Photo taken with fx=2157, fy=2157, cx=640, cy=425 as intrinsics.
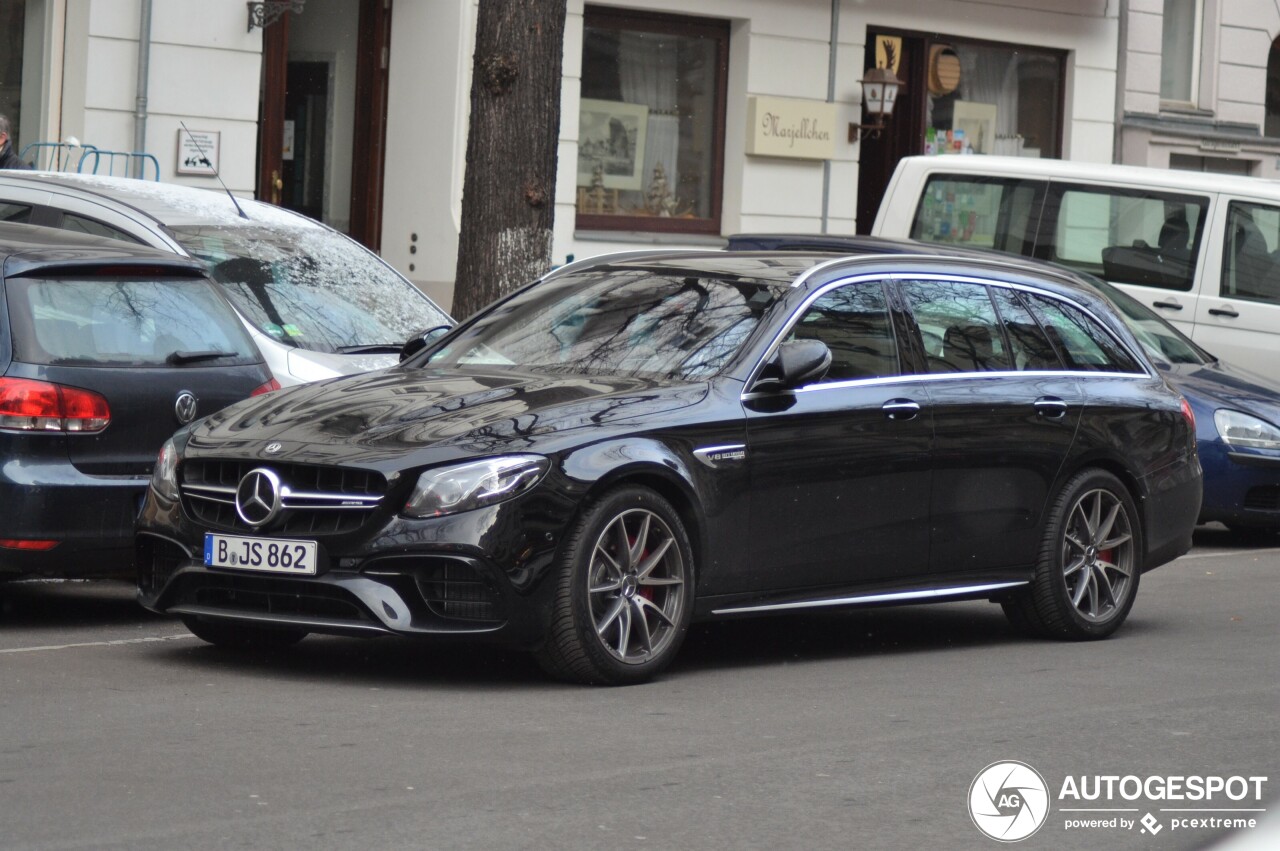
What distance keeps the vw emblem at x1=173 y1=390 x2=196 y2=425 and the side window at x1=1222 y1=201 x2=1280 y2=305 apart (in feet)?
33.5

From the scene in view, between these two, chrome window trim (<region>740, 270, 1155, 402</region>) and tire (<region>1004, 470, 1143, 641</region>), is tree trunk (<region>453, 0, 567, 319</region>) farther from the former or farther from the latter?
tire (<region>1004, 470, 1143, 641</region>)

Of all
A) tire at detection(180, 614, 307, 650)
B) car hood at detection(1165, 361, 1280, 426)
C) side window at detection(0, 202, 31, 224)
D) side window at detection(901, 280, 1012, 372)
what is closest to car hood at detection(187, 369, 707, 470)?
tire at detection(180, 614, 307, 650)

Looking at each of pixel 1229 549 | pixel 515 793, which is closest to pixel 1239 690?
pixel 515 793

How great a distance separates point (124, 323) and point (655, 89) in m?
13.5

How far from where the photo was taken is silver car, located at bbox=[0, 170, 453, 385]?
33.4ft

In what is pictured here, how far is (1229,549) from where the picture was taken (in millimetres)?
13531

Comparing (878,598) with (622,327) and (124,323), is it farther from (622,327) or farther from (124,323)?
(124,323)

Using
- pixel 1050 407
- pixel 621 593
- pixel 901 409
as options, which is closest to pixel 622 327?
pixel 901 409

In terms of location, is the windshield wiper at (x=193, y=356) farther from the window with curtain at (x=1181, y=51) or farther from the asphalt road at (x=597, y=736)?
the window with curtain at (x=1181, y=51)

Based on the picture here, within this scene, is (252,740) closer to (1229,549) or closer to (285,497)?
(285,497)

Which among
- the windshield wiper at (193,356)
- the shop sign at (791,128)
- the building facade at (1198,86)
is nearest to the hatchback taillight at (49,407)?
the windshield wiper at (193,356)

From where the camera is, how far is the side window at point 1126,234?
16875mm

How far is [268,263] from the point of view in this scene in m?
10.7

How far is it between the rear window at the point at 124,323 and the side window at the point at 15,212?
173 cm
